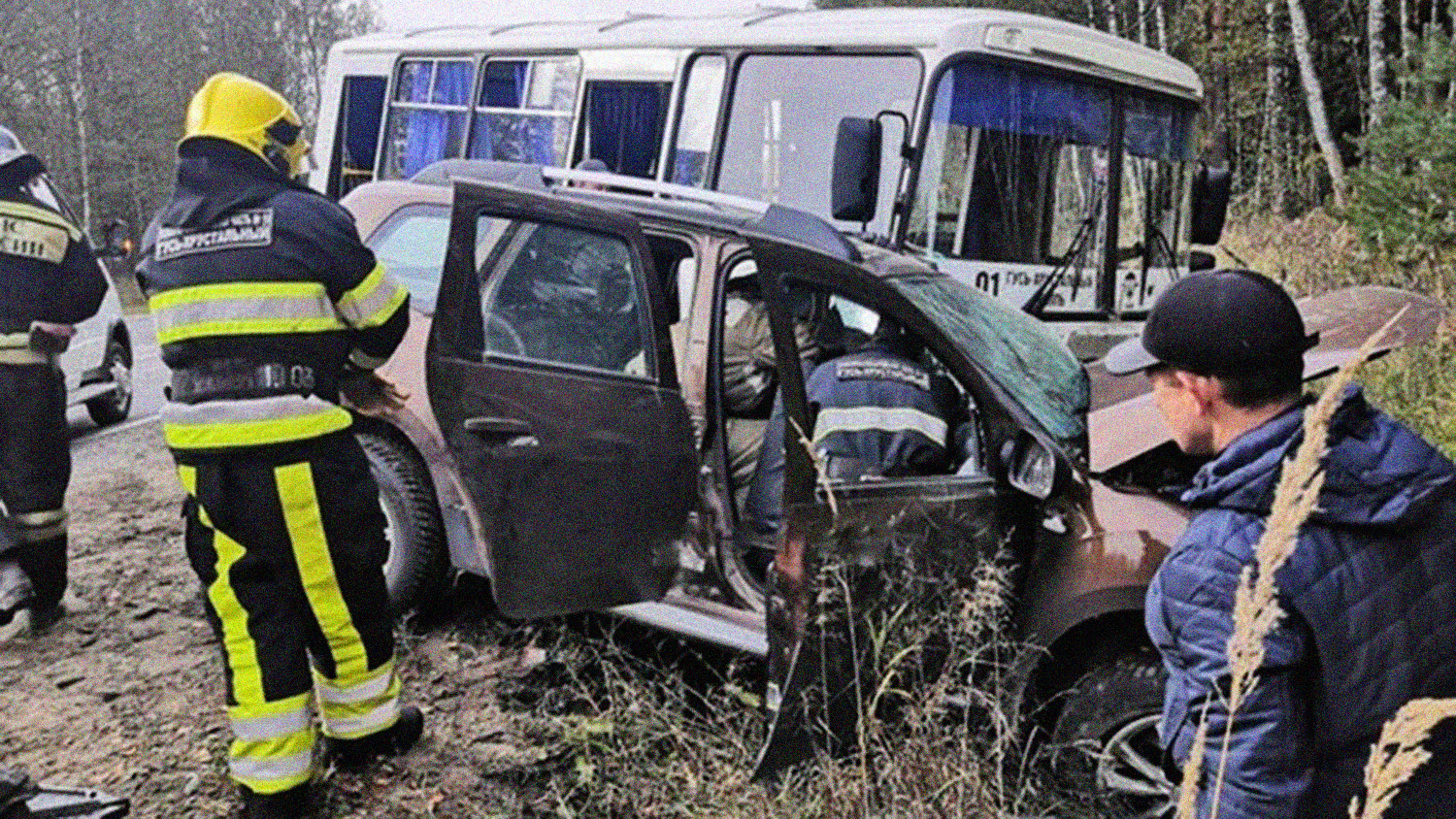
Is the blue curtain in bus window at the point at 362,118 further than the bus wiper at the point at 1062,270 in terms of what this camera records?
Yes

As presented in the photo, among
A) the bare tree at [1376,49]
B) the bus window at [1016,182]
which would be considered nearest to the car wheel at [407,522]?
the bus window at [1016,182]

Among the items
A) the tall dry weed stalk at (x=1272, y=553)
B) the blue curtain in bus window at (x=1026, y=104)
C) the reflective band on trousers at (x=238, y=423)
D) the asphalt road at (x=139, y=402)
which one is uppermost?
the blue curtain in bus window at (x=1026, y=104)

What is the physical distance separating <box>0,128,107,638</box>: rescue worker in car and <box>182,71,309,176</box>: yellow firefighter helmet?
1641 millimetres

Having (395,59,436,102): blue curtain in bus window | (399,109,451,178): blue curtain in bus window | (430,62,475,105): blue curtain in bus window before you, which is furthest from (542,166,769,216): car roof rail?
(395,59,436,102): blue curtain in bus window

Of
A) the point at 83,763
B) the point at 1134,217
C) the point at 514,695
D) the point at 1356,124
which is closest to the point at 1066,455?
the point at 514,695

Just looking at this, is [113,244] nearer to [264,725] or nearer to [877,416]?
[264,725]

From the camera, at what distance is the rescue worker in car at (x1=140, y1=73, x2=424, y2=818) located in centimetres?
289

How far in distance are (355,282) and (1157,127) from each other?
561 centimetres

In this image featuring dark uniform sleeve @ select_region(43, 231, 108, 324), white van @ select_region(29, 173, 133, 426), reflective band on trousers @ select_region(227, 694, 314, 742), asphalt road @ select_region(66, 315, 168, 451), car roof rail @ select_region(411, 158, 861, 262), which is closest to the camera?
reflective band on trousers @ select_region(227, 694, 314, 742)

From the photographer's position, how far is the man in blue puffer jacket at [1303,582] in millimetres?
1572

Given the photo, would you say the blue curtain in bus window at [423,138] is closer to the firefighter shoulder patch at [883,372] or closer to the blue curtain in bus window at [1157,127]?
the blue curtain in bus window at [1157,127]

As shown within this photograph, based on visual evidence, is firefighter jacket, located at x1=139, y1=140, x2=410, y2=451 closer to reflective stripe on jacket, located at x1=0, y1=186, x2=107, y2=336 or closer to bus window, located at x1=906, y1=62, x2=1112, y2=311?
reflective stripe on jacket, located at x1=0, y1=186, x2=107, y2=336

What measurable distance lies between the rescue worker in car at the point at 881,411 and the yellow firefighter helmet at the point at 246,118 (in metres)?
1.62

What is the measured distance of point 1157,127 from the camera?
7.02m
